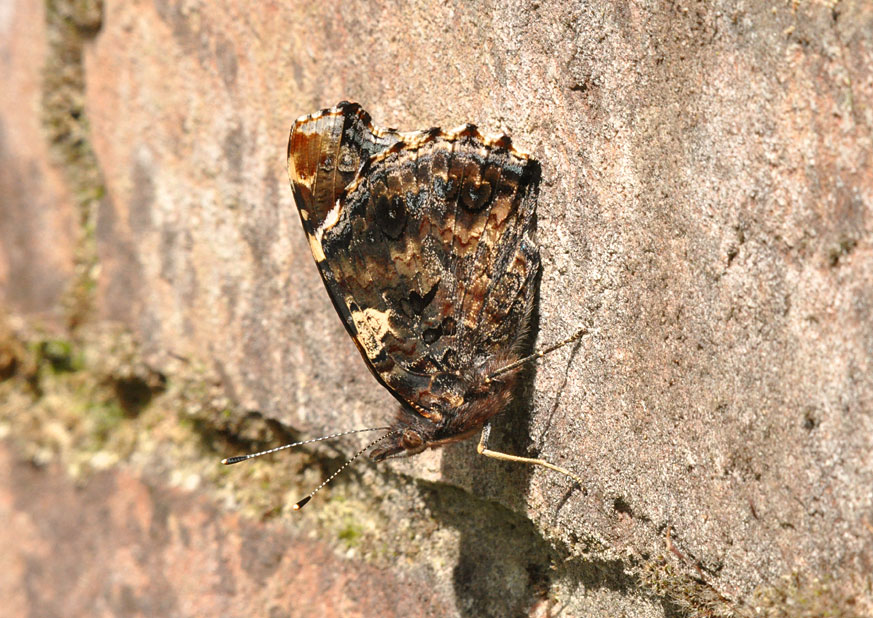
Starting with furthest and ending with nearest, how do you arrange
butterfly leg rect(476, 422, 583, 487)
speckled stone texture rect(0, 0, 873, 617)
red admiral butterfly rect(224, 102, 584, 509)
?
1. red admiral butterfly rect(224, 102, 584, 509)
2. butterfly leg rect(476, 422, 583, 487)
3. speckled stone texture rect(0, 0, 873, 617)

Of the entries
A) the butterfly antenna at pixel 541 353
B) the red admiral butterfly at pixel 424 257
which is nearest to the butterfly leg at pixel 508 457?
the red admiral butterfly at pixel 424 257

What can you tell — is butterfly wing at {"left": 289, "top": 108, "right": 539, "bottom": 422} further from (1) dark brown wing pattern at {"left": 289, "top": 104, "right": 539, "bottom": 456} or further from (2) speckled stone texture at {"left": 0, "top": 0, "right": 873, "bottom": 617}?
(2) speckled stone texture at {"left": 0, "top": 0, "right": 873, "bottom": 617}

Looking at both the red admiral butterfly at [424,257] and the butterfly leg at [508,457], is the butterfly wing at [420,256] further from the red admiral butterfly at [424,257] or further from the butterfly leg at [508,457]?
the butterfly leg at [508,457]

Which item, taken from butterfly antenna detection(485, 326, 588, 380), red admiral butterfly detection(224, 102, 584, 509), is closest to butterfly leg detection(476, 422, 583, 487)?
red admiral butterfly detection(224, 102, 584, 509)

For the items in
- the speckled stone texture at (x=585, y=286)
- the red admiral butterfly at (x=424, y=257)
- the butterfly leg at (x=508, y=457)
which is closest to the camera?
the speckled stone texture at (x=585, y=286)

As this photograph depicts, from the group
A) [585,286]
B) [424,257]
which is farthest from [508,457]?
[424,257]

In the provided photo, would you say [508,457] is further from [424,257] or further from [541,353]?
[424,257]
